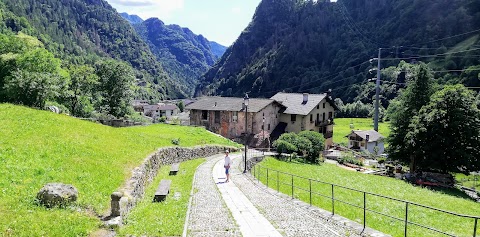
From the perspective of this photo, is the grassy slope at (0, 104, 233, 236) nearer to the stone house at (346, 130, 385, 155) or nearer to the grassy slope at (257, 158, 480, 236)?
the grassy slope at (257, 158, 480, 236)

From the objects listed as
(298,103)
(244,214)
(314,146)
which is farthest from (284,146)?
(244,214)

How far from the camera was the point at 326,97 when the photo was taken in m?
62.8

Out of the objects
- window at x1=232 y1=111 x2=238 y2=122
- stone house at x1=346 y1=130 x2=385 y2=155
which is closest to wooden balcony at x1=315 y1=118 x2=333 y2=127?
stone house at x1=346 y1=130 x2=385 y2=155

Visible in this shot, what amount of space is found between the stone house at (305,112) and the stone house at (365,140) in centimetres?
1210

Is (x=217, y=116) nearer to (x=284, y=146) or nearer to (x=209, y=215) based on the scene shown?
(x=284, y=146)

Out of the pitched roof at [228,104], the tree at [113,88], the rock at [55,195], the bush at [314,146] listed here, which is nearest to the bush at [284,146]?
the bush at [314,146]

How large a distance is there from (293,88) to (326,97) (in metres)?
119

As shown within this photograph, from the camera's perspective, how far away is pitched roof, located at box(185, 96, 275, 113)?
54.7 metres

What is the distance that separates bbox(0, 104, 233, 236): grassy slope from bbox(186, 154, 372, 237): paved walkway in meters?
3.72

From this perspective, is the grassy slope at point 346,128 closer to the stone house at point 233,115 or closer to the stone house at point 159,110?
the stone house at point 233,115

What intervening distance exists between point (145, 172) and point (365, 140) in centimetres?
6048

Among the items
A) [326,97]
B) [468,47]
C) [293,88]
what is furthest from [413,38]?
[326,97]

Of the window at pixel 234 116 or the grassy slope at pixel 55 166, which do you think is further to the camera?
the window at pixel 234 116

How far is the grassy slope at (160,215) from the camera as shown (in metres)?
11.8
